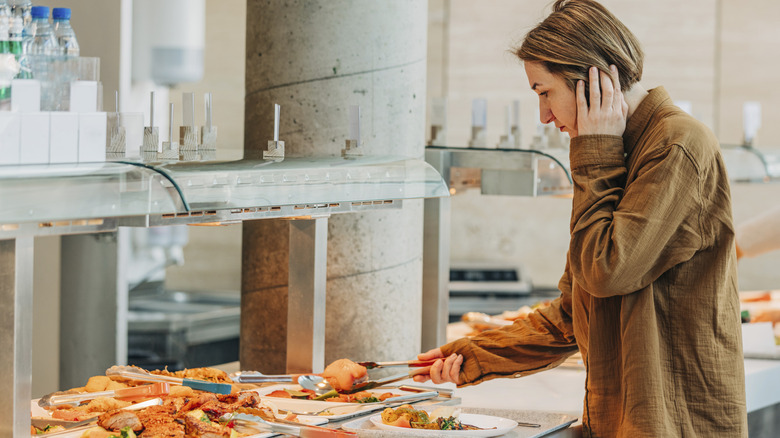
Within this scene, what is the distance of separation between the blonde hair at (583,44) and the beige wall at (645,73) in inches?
193

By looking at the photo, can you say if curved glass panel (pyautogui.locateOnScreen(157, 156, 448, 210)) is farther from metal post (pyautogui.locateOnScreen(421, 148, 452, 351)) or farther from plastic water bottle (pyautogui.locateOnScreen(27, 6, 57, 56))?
metal post (pyautogui.locateOnScreen(421, 148, 452, 351))

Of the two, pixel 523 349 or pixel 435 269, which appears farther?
pixel 435 269

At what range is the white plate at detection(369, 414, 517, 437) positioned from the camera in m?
2.21

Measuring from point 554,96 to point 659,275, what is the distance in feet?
Result: 1.49

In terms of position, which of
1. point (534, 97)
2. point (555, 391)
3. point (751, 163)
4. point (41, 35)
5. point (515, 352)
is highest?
point (534, 97)

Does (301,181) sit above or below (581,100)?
below

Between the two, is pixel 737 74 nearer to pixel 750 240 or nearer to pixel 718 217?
pixel 750 240

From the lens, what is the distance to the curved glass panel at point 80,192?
165cm

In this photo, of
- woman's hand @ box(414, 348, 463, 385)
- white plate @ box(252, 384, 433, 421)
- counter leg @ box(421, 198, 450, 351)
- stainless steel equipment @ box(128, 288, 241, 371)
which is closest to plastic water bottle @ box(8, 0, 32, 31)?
white plate @ box(252, 384, 433, 421)

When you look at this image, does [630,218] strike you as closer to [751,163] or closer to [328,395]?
[328,395]

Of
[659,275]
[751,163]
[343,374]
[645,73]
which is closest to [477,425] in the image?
[343,374]

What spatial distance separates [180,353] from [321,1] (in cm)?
381

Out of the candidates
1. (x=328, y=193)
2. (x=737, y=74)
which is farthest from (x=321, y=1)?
(x=737, y=74)

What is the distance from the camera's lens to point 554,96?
218 centimetres
